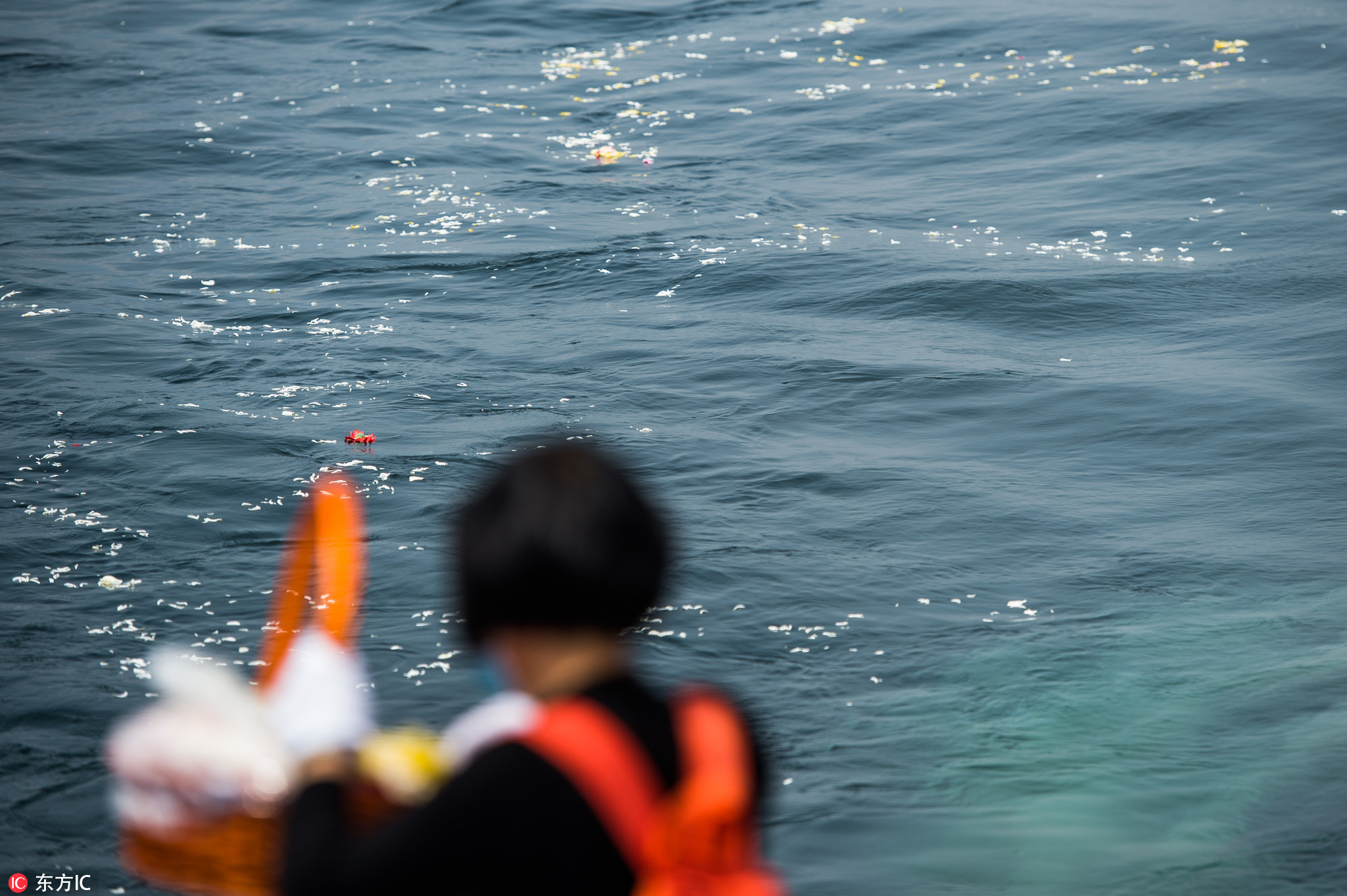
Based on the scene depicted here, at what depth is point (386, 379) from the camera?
8.73 meters

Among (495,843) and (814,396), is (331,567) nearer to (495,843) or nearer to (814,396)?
(495,843)

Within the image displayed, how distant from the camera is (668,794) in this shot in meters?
1.62

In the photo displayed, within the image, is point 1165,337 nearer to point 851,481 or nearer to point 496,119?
point 851,481

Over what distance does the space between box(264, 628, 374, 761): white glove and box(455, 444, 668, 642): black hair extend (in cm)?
20

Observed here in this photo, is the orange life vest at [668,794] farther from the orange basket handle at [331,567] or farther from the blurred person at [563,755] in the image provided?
the orange basket handle at [331,567]

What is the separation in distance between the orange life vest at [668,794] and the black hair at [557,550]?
4.7 inches

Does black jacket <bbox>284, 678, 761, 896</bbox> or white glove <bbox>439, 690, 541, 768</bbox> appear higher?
white glove <bbox>439, 690, 541, 768</bbox>

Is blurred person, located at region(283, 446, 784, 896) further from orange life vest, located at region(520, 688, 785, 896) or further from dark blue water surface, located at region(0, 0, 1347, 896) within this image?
dark blue water surface, located at region(0, 0, 1347, 896)

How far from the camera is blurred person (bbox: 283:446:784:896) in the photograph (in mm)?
1557

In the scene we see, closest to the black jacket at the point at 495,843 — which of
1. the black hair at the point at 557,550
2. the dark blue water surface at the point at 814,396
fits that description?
the black hair at the point at 557,550

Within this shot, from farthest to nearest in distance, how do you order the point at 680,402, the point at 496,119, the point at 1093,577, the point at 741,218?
1. the point at 496,119
2. the point at 741,218
3. the point at 680,402
4. the point at 1093,577

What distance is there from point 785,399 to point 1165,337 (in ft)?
9.08

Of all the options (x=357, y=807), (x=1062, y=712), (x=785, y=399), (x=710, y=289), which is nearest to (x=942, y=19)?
(x=710, y=289)

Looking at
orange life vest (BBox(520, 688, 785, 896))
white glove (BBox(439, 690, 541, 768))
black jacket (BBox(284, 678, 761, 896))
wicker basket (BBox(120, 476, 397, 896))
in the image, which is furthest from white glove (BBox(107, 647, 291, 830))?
orange life vest (BBox(520, 688, 785, 896))
